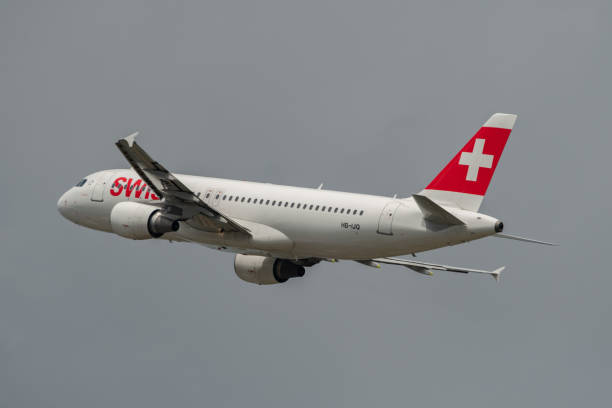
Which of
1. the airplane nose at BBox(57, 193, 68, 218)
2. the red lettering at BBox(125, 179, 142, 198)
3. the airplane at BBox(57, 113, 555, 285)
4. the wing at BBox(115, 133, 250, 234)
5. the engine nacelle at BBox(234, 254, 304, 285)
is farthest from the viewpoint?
the airplane nose at BBox(57, 193, 68, 218)

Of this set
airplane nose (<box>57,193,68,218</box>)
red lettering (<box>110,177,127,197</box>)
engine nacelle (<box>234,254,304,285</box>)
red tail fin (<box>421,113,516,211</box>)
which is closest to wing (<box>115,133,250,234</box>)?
engine nacelle (<box>234,254,304,285</box>)

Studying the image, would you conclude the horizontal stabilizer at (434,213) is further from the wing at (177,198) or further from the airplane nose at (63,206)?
the airplane nose at (63,206)

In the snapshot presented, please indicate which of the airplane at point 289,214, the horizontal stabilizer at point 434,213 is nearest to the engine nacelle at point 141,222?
the airplane at point 289,214

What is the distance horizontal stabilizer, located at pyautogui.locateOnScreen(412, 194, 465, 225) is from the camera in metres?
63.7

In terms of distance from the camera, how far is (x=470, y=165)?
66562 mm

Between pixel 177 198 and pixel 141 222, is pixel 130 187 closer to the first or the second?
pixel 141 222

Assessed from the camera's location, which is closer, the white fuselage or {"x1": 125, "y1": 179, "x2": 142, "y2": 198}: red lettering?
the white fuselage

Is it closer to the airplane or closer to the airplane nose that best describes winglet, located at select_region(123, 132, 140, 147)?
the airplane

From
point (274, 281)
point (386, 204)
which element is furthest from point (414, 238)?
point (274, 281)

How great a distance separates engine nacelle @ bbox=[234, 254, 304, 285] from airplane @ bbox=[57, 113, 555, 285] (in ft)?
0.17

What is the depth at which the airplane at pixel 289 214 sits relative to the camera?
6612cm

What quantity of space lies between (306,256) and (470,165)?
9.79 meters

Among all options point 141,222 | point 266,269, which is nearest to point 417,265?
point 266,269

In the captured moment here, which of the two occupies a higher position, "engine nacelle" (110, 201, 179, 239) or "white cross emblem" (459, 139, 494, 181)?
"white cross emblem" (459, 139, 494, 181)
